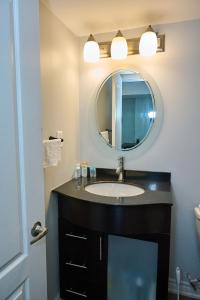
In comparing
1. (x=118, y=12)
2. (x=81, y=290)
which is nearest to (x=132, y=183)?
(x=81, y=290)

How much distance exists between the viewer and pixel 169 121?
1.86 meters

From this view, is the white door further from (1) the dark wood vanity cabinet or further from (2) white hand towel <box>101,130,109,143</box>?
(2) white hand towel <box>101,130,109,143</box>

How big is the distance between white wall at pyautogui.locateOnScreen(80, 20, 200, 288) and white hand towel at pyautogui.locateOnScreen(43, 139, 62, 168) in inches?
26.0

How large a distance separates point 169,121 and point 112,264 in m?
1.19

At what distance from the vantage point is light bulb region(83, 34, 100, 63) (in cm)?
184

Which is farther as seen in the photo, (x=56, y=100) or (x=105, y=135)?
(x=105, y=135)

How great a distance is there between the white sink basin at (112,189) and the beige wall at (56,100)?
0.84 ft

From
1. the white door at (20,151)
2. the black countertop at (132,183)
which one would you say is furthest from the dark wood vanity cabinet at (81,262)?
the white door at (20,151)

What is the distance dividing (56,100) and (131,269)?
1.37 metres

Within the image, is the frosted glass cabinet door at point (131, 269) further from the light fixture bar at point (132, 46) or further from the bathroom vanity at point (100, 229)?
the light fixture bar at point (132, 46)

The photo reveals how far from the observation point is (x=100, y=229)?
1.48 metres

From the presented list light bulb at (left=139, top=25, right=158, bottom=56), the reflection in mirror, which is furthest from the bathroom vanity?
light bulb at (left=139, top=25, right=158, bottom=56)

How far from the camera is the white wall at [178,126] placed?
1767mm

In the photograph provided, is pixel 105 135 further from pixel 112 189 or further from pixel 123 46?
pixel 123 46
